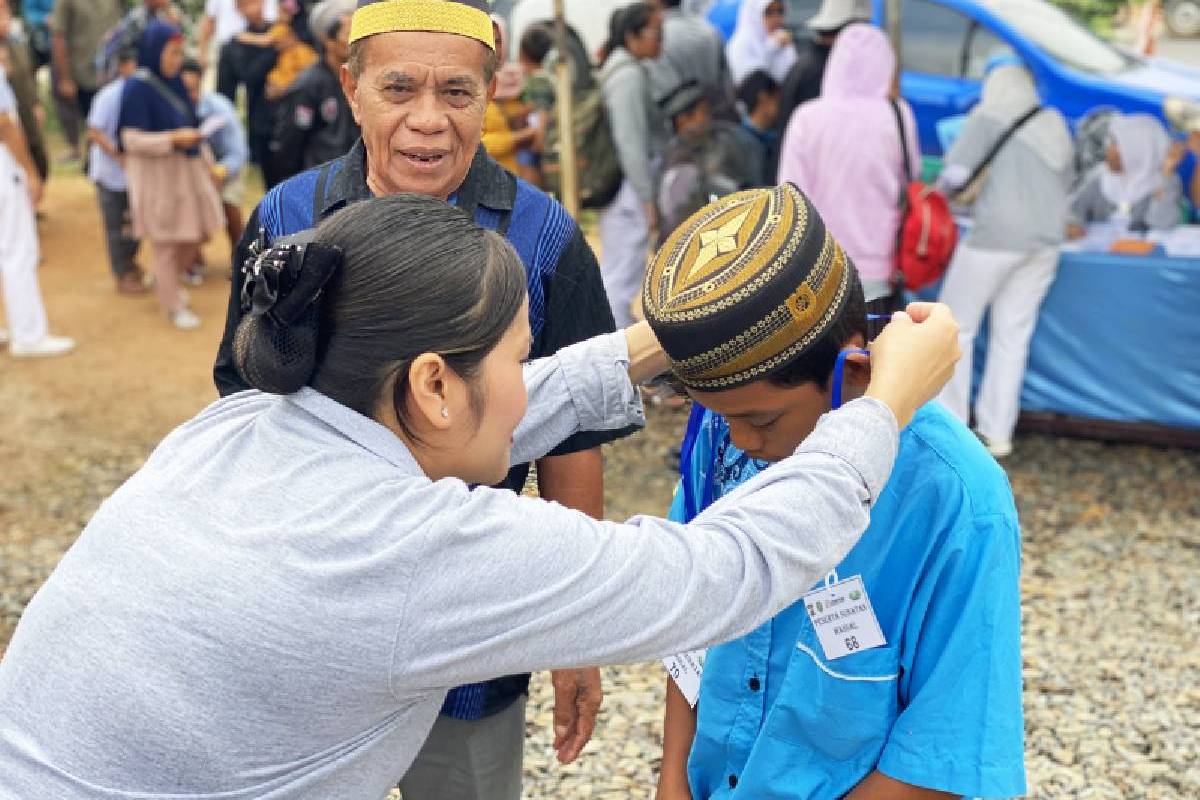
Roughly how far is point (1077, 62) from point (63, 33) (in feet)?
28.0

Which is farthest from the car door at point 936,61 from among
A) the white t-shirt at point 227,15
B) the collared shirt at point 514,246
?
the collared shirt at point 514,246

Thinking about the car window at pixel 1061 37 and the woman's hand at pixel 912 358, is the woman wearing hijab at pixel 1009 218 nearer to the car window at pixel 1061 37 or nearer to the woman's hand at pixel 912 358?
the car window at pixel 1061 37

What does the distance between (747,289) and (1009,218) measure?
4.72 meters

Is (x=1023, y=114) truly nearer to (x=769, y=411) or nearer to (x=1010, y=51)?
(x=1010, y=51)

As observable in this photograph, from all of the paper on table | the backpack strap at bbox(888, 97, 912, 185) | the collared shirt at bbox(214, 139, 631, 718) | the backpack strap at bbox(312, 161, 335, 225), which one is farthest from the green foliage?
the backpack strap at bbox(312, 161, 335, 225)

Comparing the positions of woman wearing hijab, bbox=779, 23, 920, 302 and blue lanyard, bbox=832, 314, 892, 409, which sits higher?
blue lanyard, bbox=832, 314, 892, 409

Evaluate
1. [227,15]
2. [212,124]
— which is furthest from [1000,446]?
[227,15]

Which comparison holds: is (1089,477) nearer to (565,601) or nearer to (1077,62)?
(1077,62)

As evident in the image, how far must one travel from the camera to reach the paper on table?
870cm

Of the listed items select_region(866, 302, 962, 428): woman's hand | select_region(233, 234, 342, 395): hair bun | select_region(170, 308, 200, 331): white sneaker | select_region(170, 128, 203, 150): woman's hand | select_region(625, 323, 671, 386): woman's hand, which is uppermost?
select_region(233, 234, 342, 395): hair bun

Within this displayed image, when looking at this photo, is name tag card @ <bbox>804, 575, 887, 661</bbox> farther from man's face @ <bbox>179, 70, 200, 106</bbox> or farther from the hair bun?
man's face @ <bbox>179, 70, 200, 106</bbox>

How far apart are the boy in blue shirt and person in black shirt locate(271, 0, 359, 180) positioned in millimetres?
6226

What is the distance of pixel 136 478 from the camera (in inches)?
59.1

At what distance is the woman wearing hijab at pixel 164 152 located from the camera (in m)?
8.11
